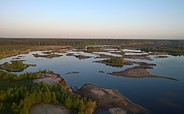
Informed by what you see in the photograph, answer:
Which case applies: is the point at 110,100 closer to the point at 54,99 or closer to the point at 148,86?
the point at 54,99

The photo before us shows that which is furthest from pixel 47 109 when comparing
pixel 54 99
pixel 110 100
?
pixel 110 100

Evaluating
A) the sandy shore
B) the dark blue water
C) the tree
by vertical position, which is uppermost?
the tree

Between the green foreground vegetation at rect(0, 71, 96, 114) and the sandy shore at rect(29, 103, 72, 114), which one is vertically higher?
the green foreground vegetation at rect(0, 71, 96, 114)

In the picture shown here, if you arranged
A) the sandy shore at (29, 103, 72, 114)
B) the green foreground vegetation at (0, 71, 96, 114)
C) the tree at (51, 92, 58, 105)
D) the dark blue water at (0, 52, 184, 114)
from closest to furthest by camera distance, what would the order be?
the green foreground vegetation at (0, 71, 96, 114) < the sandy shore at (29, 103, 72, 114) < the tree at (51, 92, 58, 105) < the dark blue water at (0, 52, 184, 114)

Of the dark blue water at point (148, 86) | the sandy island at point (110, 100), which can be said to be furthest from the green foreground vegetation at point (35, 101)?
the dark blue water at point (148, 86)

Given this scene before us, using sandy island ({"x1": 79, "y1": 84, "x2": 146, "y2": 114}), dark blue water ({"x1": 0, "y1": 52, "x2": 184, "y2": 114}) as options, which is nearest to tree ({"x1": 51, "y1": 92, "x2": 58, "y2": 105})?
sandy island ({"x1": 79, "y1": 84, "x2": 146, "y2": 114})

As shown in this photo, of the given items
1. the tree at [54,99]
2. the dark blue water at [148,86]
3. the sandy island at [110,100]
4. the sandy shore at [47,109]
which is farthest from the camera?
the dark blue water at [148,86]

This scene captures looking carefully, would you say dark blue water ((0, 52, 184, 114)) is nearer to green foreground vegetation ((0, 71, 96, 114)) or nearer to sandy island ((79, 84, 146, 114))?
sandy island ((79, 84, 146, 114))

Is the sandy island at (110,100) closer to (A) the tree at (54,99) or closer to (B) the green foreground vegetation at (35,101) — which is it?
(B) the green foreground vegetation at (35,101)

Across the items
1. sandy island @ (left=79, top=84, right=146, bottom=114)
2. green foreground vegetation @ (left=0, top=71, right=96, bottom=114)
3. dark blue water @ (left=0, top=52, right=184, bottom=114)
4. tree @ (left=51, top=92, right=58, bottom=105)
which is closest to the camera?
green foreground vegetation @ (left=0, top=71, right=96, bottom=114)

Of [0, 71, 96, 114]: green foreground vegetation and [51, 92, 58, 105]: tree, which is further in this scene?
[51, 92, 58, 105]: tree

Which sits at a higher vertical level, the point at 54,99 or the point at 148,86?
the point at 54,99
